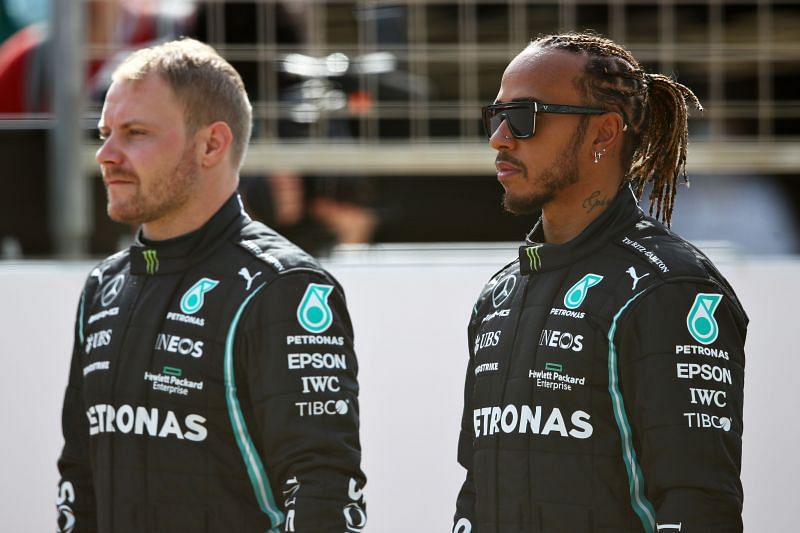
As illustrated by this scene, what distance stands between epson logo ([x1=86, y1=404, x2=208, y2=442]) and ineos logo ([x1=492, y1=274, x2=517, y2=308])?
59 cm

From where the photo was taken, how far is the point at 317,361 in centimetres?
258

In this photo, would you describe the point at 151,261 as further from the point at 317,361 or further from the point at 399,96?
the point at 399,96

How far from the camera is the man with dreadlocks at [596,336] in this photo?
2148mm

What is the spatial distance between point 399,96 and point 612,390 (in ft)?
8.77

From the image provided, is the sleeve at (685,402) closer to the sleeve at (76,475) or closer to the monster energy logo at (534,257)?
the monster energy logo at (534,257)

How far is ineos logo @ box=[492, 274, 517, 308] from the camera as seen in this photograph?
248cm

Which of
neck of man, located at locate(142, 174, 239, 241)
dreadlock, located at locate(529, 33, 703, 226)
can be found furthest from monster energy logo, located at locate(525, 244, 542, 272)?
neck of man, located at locate(142, 174, 239, 241)

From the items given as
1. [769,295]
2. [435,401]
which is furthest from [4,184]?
[769,295]

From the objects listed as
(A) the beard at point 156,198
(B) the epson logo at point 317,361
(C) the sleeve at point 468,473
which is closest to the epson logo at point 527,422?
(C) the sleeve at point 468,473

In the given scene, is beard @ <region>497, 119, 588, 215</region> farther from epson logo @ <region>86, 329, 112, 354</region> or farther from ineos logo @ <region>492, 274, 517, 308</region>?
epson logo @ <region>86, 329, 112, 354</region>

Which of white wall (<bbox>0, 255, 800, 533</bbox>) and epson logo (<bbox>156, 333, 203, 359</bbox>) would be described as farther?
white wall (<bbox>0, 255, 800, 533</bbox>)

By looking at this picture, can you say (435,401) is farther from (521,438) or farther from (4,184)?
(4,184)

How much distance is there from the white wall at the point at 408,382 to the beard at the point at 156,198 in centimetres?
85

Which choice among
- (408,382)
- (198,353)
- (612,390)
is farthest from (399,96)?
(612,390)
